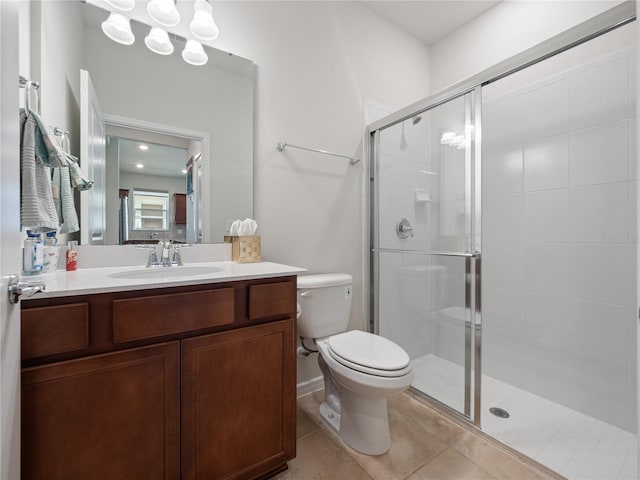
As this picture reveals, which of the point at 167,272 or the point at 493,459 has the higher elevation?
the point at 167,272

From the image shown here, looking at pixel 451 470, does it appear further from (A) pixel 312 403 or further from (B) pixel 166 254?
(B) pixel 166 254

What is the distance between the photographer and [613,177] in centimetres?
159

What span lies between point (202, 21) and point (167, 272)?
4.00 ft

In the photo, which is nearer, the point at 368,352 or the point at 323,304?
the point at 368,352

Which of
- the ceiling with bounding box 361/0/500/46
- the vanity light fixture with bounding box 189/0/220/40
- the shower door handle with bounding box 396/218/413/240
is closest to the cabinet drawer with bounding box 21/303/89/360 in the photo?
the vanity light fixture with bounding box 189/0/220/40

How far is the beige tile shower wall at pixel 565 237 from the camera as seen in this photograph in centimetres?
157

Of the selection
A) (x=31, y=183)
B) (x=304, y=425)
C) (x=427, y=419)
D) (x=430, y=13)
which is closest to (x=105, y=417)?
(x=31, y=183)

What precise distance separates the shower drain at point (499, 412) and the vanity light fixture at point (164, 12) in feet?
8.67

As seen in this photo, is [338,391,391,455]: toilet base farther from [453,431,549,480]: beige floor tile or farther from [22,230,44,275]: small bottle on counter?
[22,230,44,275]: small bottle on counter

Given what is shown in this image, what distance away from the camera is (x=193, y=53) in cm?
153

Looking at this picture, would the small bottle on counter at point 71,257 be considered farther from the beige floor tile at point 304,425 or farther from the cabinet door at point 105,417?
the beige floor tile at point 304,425

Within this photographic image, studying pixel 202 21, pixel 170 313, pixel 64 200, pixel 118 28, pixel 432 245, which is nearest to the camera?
pixel 170 313

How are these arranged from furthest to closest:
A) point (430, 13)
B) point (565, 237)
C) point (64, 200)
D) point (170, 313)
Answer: point (430, 13), point (565, 237), point (64, 200), point (170, 313)

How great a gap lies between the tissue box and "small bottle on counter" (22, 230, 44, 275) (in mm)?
761
